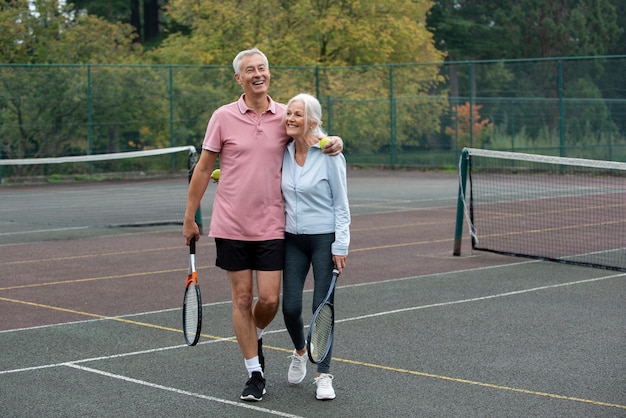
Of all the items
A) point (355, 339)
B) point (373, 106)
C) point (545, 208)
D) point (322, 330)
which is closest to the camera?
point (322, 330)

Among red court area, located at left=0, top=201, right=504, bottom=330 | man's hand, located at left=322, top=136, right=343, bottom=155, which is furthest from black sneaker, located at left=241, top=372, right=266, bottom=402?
red court area, located at left=0, top=201, right=504, bottom=330

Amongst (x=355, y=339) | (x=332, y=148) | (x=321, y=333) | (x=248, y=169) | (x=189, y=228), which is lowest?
(x=355, y=339)

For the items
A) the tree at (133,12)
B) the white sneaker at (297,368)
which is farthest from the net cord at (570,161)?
the tree at (133,12)

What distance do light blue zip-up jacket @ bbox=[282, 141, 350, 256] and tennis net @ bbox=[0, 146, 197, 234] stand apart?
→ 8181mm

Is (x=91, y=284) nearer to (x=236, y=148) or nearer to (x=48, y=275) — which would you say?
(x=48, y=275)

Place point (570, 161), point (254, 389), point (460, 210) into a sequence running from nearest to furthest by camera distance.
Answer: point (254, 389)
point (570, 161)
point (460, 210)

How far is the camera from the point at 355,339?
8172 millimetres

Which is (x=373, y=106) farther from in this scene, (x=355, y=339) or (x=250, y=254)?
(x=250, y=254)

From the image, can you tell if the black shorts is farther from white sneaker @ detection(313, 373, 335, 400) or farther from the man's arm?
white sneaker @ detection(313, 373, 335, 400)

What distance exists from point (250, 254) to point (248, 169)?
50 centimetres

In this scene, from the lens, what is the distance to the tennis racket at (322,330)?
6195mm

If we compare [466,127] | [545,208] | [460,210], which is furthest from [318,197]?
[466,127]

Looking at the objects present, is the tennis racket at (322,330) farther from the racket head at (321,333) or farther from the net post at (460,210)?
the net post at (460,210)

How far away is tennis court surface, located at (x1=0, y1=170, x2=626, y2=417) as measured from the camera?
250 inches
